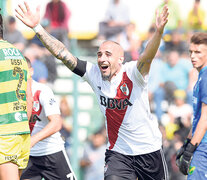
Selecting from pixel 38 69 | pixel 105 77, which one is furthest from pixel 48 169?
pixel 38 69

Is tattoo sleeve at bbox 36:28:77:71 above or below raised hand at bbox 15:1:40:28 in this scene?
below

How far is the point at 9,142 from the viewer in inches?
184

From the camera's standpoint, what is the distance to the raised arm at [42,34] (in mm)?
5727

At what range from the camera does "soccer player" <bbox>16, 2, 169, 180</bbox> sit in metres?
5.88

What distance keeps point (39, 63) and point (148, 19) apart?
3386mm

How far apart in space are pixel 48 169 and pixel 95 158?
3475 mm

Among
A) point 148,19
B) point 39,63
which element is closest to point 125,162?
point 39,63

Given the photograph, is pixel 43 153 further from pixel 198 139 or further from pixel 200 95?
pixel 200 95

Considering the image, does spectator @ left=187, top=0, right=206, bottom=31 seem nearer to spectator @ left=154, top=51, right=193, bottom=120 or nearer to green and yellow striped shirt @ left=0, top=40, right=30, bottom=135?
spectator @ left=154, top=51, right=193, bottom=120

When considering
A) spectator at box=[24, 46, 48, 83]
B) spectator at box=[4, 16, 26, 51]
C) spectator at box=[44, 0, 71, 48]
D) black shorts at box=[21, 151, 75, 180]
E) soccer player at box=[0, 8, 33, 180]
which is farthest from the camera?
spectator at box=[44, 0, 71, 48]

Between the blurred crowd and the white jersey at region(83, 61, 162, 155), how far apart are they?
3.84 metres

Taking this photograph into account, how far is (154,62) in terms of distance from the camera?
1047 cm

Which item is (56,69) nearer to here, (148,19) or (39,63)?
(39,63)

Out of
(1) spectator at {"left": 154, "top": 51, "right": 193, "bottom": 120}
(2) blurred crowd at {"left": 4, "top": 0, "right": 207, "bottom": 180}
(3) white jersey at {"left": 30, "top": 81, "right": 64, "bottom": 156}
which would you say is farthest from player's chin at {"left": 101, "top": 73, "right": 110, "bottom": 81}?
(1) spectator at {"left": 154, "top": 51, "right": 193, "bottom": 120}
